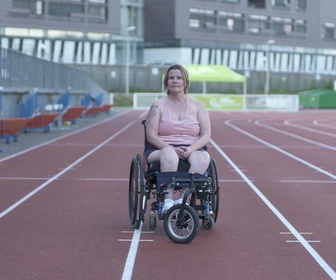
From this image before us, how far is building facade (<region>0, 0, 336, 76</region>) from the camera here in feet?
258

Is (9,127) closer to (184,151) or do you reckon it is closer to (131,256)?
(184,151)

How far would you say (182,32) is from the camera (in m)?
Result: 88.6

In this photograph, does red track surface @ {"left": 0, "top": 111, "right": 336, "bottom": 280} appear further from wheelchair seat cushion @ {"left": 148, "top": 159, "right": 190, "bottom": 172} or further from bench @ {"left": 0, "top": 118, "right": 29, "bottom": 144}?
bench @ {"left": 0, "top": 118, "right": 29, "bottom": 144}

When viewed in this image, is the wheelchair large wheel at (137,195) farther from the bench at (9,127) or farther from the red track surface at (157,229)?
the bench at (9,127)

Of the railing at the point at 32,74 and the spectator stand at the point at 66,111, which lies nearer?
the railing at the point at 32,74

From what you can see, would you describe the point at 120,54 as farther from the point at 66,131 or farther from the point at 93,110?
the point at 66,131

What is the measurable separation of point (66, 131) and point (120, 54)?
5882cm

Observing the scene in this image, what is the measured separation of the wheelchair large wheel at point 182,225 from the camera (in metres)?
8.88

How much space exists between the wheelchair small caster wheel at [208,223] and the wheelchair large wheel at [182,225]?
1.87 ft

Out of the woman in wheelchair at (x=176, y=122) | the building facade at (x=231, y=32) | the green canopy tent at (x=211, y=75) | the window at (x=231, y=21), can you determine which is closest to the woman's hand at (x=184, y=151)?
the woman in wheelchair at (x=176, y=122)

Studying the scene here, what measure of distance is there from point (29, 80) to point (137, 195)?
24062 mm

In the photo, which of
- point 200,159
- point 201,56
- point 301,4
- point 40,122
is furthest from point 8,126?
point 201,56

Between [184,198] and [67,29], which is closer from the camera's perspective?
[184,198]

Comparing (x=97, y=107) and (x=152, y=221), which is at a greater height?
(x=152, y=221)
